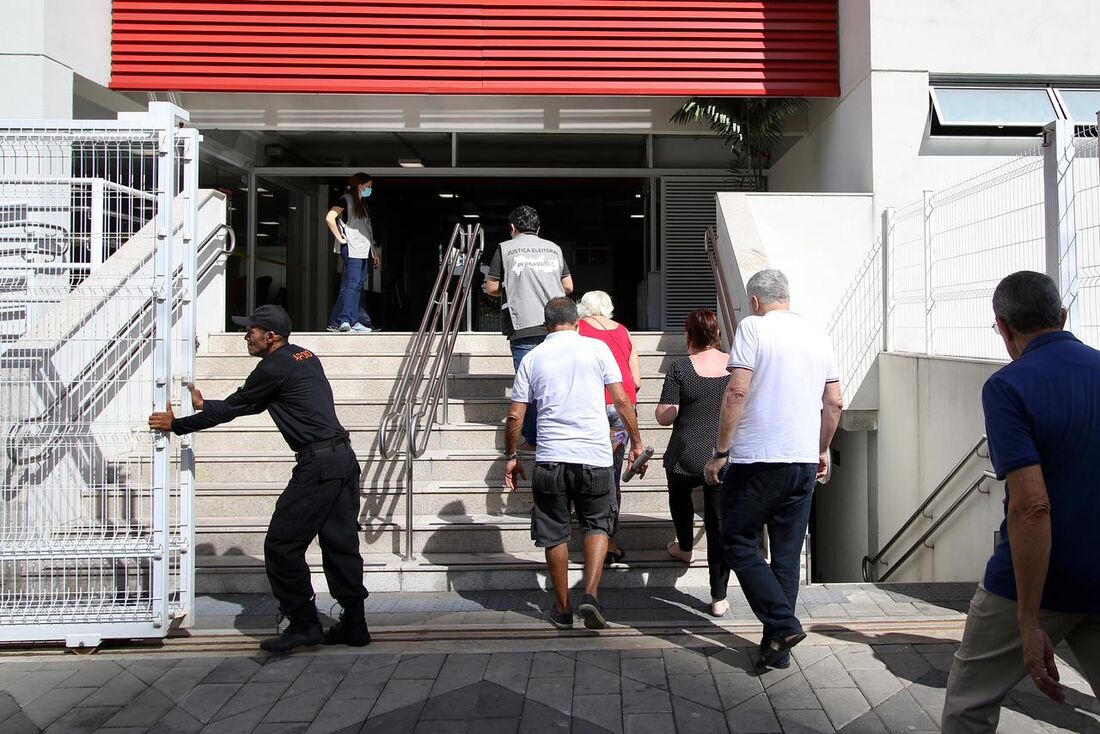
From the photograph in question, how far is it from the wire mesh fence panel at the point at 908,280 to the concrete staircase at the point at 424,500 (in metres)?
2.12

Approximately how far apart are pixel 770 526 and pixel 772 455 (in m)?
0.38

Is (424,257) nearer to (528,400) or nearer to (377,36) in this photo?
(377,36)

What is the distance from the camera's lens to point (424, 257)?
14.0m

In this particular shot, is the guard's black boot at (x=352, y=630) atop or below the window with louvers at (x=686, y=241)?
below

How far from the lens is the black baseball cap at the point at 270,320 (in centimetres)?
456

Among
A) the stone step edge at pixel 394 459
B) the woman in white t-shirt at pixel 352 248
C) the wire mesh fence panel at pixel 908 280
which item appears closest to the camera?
the stone step edge at pixel 394 459

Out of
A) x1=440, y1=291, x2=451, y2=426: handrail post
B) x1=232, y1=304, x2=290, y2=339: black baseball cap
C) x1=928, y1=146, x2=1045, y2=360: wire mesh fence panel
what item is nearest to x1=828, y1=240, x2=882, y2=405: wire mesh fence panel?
x1=928, y1=146, x2=1045, y2=360: wire mesh fence panel

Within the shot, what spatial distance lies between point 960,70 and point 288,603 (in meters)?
7.43

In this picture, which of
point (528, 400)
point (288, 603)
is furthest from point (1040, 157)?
point (288, 603)

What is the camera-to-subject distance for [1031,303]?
2.81 m

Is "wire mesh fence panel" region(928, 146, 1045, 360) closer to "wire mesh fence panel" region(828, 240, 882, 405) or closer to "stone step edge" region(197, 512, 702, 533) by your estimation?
"wire mesh fence panel" region(828, 240, 882, 405)

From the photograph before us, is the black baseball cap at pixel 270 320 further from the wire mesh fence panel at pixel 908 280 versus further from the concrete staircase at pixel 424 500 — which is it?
the wire mesh fence panel at pixel 908 280

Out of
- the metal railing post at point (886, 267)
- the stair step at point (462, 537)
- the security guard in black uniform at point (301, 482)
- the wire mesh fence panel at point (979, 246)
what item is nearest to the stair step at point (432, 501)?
the stair step at point (462, 537)

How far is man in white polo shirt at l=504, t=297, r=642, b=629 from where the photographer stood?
15.6 feet
